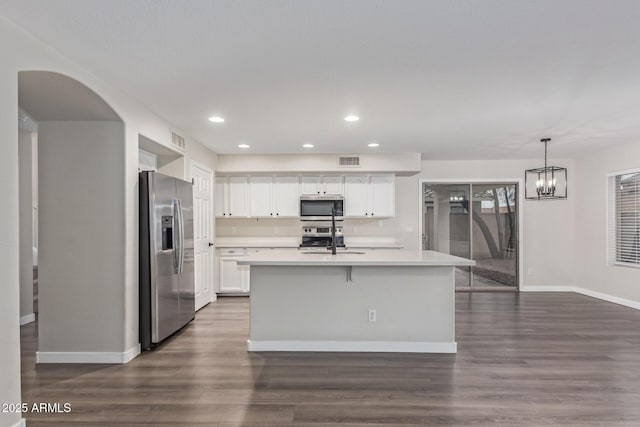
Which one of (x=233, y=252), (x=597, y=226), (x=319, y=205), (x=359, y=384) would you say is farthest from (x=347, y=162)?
(x=597, y=226)

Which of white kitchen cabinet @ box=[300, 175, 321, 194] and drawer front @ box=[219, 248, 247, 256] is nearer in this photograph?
drawer front @ box=[219, 248, 247, 256]

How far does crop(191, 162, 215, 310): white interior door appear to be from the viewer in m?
5.35

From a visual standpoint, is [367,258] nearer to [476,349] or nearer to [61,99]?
[476,349]

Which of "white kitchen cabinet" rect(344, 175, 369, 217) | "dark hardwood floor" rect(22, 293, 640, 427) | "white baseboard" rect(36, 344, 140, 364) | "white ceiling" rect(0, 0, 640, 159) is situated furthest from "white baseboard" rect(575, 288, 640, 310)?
"white baseboard" rect(36, 344, 140, 364)

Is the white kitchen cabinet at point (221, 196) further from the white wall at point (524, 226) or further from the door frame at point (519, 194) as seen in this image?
the door frame at point (519, 194)

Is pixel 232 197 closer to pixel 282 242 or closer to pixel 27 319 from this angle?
pixel 282 242

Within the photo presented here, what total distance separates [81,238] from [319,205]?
372 centimetres

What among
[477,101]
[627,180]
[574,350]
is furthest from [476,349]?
[627,180]

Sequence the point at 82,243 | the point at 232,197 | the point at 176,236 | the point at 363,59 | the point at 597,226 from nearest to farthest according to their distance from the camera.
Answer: the point at 363,59 → the point at 82,243 → the point at 176,236 → the point at 597,226 → the point at 232,197

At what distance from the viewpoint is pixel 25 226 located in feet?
16.3

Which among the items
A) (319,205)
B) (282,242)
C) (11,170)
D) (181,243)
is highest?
(11,170)

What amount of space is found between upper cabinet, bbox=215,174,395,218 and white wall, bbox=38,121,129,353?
3.13 meters

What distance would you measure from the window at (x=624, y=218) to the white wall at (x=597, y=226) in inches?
3.7

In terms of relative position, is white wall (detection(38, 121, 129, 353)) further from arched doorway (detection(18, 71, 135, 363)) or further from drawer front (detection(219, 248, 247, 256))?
drawer front (detection(219, 248, 247, 256))
